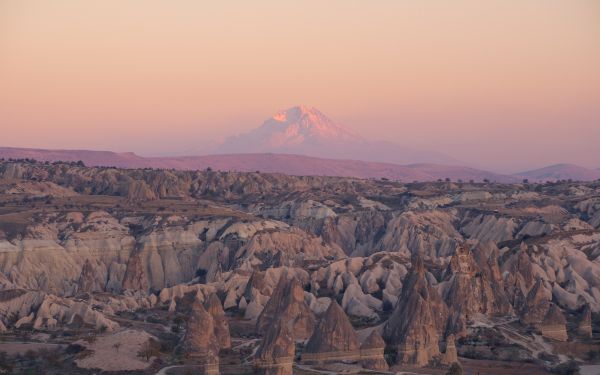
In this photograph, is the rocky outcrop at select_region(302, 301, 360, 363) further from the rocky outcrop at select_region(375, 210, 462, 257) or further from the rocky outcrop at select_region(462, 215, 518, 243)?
the rocky outcrop at select_region(462, 215, 518, 243)

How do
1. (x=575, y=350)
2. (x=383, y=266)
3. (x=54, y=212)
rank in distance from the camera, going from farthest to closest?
1. (x=54, y=212)
2. (x=383, y=266)
3. (x=575, y=350)

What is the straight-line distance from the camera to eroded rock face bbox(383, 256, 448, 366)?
86.2 m

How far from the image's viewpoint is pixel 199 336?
89.9 metres

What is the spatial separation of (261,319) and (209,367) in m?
19.9

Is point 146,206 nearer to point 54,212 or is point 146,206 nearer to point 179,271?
point 54,212

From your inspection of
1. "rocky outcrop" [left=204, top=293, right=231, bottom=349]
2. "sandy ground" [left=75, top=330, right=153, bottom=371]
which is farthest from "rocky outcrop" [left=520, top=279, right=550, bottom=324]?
"sandy ground" [left=75, top=330, right=153, bottom=371]

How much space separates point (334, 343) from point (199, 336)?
10182 millimetres

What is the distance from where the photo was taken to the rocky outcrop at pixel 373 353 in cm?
8381

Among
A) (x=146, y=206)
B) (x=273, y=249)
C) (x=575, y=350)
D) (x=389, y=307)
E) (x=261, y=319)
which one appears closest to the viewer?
(x=575, y=350)

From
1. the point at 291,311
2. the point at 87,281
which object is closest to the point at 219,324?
the point at 291,311

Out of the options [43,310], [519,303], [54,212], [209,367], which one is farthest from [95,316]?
[54,212]

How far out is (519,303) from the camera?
106m

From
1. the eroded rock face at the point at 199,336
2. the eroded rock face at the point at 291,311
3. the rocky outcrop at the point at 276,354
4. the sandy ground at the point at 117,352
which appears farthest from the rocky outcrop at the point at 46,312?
the rocky outcrop at the point at 276,354

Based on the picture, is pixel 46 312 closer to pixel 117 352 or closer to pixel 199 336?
pixel 117 352
